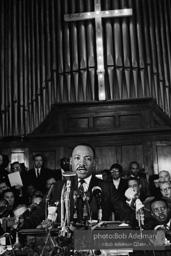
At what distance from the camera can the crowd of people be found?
109 inches

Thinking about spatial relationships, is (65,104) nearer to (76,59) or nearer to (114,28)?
(76,59)

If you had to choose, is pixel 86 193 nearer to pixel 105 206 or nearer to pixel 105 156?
pixel 105 206

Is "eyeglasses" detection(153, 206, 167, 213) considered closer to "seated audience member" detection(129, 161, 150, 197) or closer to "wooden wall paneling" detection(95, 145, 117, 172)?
"seated audience member" detection(129, 161, 150, 197)

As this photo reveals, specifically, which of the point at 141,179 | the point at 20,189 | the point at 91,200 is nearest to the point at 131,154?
the point at 141,179

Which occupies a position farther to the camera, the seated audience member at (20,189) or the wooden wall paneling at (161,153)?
the wooden wall paneling at (161,153)

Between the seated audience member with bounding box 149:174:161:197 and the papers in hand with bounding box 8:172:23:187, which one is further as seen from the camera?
the papers in hand with bounding box 8:172:23:187

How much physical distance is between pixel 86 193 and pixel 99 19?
665 centimetres

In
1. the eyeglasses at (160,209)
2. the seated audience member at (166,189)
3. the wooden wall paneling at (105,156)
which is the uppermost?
the wooden wall paneling at (105,156)

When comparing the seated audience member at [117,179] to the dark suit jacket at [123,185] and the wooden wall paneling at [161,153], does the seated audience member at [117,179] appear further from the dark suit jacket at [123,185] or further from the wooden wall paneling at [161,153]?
the wooden wall paneling at [161,153]

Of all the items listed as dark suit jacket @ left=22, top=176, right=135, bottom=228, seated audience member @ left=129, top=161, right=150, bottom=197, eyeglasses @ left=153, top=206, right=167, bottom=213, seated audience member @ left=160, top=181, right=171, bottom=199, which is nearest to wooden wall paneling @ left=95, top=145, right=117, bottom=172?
seated audience member @ left=129, top=161, right=150, bottom=197

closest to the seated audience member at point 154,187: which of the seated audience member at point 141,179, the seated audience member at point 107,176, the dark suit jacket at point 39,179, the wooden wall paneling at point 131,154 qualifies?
the seated audience member at point 141,179

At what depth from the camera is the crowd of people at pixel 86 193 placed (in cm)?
278

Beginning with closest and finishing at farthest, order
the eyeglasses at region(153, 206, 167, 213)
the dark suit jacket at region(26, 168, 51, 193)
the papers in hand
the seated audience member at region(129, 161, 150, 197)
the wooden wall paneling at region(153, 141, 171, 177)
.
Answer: the eyeglasses at region(153, 206, 167, 213) → the seated audience member at region(129, 161, 150, 197) → the papers in hand → the dark suit jacket at region(26, 168, 51, 193) → the wooden wall paneling at region(153, 141, 171, 177)

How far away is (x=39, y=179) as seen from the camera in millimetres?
7469
